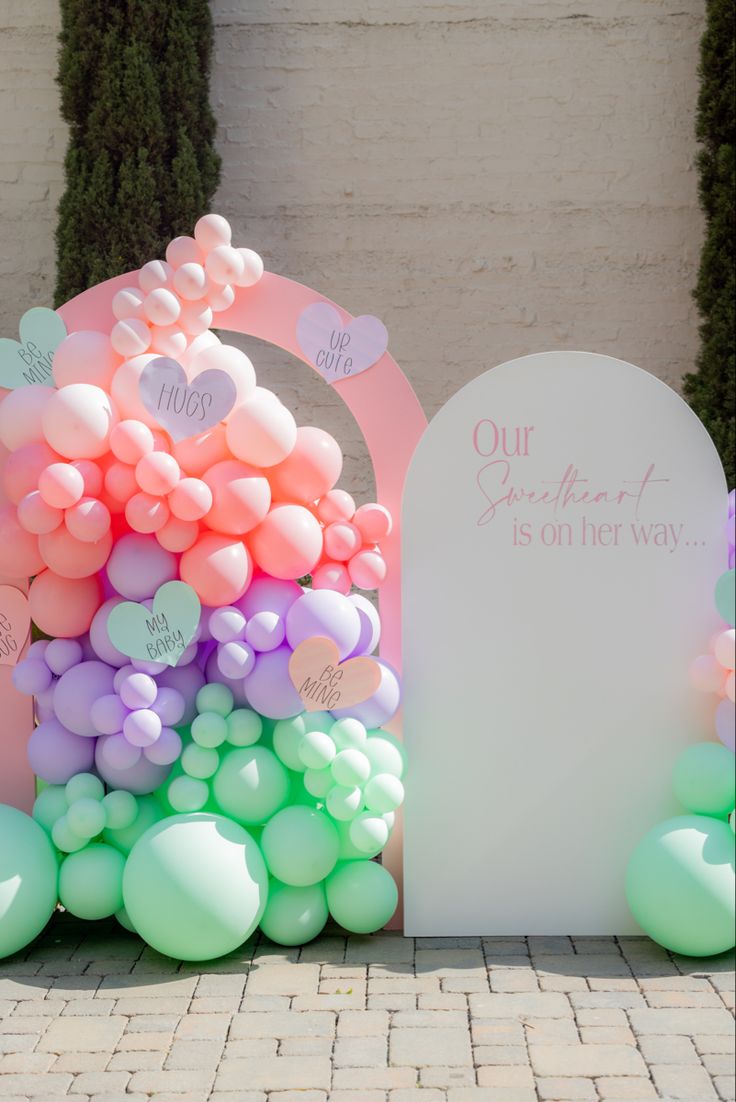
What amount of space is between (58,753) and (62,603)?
1.32 feet

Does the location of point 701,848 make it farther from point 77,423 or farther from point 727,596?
point 77,423

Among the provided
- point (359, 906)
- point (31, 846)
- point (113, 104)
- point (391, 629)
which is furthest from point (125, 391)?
point (113, 104)

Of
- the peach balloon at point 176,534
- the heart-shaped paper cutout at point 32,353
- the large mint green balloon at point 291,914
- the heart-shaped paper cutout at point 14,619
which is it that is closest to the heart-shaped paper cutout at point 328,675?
the peach balloon at point 176,534

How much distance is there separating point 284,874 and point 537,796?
70cm

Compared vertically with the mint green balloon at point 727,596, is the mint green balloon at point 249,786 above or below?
below

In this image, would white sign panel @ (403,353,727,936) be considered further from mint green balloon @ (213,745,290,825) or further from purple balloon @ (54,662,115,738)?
purple balloon @ (54,662,115,738)

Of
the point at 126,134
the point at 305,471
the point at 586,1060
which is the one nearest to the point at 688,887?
the point at 586,1060

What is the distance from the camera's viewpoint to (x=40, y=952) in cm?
323

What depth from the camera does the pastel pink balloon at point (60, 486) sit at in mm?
2982

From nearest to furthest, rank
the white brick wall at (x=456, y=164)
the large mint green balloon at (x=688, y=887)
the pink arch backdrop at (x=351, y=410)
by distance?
the large mint green balloon at (x=688, y=887), the pink arch backdrop at (x=351, y=410), the white brick wall at (x=456, y=164)

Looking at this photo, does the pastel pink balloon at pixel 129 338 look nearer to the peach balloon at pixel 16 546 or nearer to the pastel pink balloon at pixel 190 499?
the pastel pink balloon at pixel 190 499

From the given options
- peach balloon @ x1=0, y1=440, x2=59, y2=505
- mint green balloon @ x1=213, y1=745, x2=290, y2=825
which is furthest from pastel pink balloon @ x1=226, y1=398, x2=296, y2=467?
mint green balloon @ x1=213, y1=745, x2=290, y2=825

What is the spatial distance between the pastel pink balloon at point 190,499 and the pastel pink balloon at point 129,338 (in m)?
0.41

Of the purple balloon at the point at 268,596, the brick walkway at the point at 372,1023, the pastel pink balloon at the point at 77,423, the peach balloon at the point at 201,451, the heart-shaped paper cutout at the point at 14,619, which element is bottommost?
the brick walkway at the point at 372,1023
